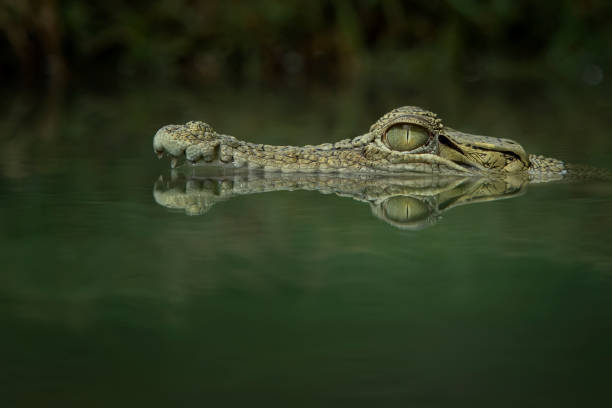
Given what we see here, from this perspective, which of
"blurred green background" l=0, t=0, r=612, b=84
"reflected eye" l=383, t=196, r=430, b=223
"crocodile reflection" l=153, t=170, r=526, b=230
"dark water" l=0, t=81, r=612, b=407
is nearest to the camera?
"dark water" l=0, t=81, r=612, b=407

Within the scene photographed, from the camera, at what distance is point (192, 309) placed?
2061 millimetres

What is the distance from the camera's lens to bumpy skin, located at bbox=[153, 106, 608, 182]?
3951 millimetres

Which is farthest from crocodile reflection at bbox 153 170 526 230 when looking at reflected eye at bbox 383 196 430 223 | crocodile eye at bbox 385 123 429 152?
crocodile eye at bbox 385 123 429 152

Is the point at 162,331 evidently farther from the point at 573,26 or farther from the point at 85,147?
the point at 573,26

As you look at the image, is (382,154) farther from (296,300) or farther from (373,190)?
(296,300)

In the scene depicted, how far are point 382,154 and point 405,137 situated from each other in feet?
0.42

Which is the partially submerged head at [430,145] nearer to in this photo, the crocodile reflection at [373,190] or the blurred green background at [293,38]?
the crocodile reflection at [373,190]

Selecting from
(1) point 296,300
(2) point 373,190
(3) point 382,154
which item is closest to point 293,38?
(3) point 382,154

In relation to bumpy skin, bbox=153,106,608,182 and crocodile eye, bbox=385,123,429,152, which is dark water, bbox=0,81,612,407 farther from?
crocodile eye, bbox=385,123,429,152

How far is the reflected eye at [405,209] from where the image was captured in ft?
10.5

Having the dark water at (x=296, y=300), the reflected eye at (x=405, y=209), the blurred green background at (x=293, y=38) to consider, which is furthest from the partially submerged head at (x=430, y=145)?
the blurred green background at (x=293, y=38)

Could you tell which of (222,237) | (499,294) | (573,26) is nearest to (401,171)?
(222,237)

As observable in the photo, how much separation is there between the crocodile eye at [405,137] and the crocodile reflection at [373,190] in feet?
0.46

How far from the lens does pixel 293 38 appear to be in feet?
49.2
